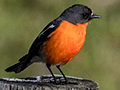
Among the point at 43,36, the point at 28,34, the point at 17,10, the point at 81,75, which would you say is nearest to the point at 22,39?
the point at 28,34

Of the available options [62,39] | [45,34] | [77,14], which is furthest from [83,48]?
[62,39]

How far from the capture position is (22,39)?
8.61 m

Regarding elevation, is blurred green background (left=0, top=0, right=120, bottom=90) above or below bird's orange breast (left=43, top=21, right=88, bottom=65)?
above

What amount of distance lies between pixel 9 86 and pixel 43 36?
42.8 inches

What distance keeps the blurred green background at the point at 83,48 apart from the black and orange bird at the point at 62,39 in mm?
2492

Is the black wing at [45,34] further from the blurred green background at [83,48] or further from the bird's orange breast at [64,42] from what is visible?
the blurred green background at [83,48]

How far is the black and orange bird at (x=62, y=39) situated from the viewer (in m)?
5.13

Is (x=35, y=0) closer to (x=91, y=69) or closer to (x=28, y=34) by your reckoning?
(x=28, y=34)

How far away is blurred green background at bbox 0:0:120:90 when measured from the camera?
805 cm

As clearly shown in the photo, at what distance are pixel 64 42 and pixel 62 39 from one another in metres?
0.05

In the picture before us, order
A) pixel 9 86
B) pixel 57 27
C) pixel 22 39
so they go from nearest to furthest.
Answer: pixel 9 86
pixel 57 27
pixel 22 39

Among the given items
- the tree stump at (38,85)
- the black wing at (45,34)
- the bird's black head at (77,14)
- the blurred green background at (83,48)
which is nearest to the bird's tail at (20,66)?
the black wing at (45,34)

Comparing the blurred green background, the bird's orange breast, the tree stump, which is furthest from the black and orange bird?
the blurred green background

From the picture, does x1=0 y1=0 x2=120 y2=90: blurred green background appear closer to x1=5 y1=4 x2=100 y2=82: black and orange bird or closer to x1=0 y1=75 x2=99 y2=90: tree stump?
x1=5 y1=4 x2=100 y2=82: black and orange bird
